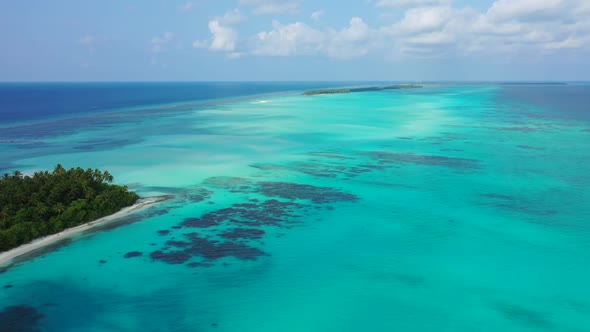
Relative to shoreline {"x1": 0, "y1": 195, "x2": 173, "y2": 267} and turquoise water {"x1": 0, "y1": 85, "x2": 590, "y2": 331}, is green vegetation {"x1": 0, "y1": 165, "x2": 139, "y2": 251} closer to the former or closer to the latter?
shoreline {"x1": 0, "y1": 195, "x2": 173, "y2": 267}

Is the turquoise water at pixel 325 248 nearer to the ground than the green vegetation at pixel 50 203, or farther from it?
nearer to the ground

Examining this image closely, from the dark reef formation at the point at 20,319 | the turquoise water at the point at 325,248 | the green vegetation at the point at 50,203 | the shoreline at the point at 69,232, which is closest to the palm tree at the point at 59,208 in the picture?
the green vegetation at the point at 50,203

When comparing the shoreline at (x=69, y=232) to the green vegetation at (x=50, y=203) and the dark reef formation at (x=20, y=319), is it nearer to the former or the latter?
the green vegetation at (x=50, y=203)

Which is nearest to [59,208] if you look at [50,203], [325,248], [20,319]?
[50,203]

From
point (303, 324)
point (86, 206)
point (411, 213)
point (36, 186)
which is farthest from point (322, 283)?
point (36, 186)

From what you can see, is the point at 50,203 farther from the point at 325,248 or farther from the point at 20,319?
the point at 325,248

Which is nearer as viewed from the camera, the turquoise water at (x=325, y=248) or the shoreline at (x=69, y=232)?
the turquoise water at (x=325, y=248)
